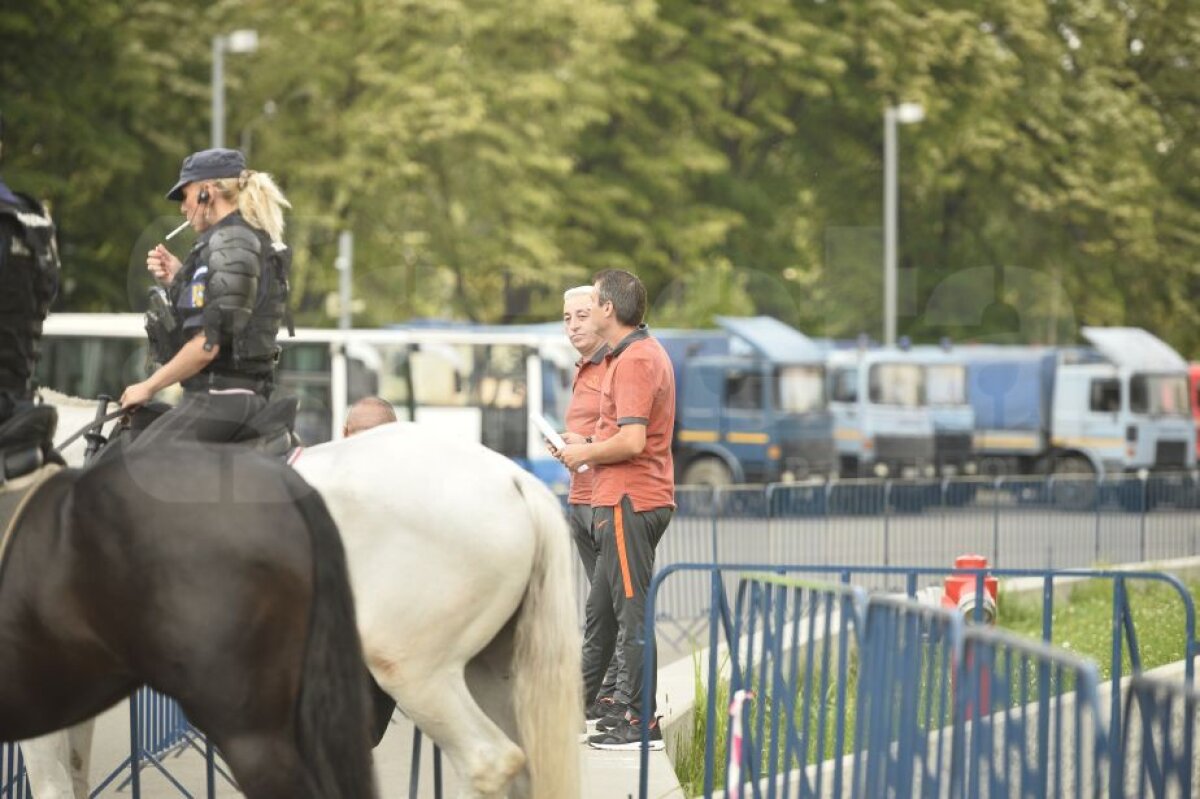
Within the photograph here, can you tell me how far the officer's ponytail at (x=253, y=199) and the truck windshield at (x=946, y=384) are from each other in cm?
2783

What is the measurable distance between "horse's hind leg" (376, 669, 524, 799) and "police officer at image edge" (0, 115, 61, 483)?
50.6 inches

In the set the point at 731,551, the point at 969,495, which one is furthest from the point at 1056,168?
the point at 731,551

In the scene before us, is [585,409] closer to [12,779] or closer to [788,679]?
[788,679]

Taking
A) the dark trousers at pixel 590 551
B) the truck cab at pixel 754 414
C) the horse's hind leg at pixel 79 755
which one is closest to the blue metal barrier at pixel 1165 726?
the dark trousers at pixel 590 551

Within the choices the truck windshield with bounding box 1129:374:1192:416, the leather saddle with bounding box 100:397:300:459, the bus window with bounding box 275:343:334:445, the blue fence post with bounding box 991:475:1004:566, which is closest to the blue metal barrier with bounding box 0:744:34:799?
the leather saddle with bounding box 100:397:300:459

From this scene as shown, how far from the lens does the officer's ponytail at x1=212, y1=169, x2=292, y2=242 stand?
6.41 m

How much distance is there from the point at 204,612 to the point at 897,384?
29282mm

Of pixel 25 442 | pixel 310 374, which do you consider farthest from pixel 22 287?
pixel 310 374

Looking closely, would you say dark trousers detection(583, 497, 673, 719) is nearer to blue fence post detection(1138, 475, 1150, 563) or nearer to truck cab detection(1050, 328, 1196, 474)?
blue fence post detection(1138, 475, 1150, 563)

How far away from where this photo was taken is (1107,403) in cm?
3325

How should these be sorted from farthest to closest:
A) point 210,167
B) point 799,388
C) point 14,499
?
point 799,388 → point 210,167 → point 14,499

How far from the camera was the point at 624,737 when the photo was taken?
25.7ft

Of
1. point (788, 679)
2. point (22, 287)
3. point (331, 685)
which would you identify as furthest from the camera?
point (788, 679)

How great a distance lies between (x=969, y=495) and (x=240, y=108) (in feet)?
52.9
